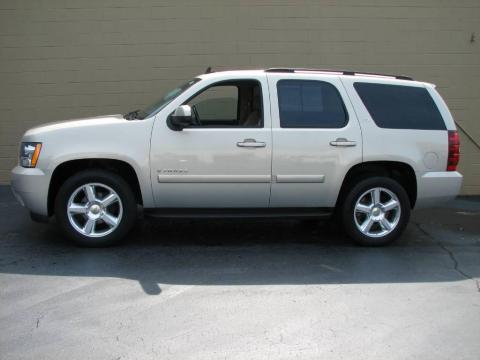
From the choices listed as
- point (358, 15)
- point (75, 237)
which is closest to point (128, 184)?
point (75, 237)

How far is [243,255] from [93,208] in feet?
5.41

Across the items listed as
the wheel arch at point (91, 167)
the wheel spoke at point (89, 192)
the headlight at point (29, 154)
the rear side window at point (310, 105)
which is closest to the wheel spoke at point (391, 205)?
the rear side window at point (310, 105)

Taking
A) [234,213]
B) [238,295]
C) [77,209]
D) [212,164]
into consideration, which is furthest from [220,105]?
[238,295]

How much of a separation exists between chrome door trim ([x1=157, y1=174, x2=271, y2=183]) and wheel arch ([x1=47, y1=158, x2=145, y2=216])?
33 centimetres

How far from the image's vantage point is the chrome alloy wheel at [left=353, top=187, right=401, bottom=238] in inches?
261

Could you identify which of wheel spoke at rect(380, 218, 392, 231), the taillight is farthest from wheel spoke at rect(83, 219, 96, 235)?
the taillight

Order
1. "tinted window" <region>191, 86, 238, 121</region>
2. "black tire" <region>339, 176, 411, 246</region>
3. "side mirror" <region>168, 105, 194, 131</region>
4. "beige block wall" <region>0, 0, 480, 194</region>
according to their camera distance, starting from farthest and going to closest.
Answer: "beige block wall" <region>0, 0, 480, 194</region> < "tinted window" <region>191, 86, 238, 121</region> < "black tire" <region>339, 176, 411, 246</region> < "side mirror" <region>168, 105, 194, 131</region>

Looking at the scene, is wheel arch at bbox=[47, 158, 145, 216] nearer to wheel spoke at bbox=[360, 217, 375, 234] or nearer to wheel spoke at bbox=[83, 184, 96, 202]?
wheel spoke at bbox=[83, 184, 96, 202]

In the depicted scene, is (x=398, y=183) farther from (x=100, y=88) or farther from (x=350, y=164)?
(x=100, y=88)

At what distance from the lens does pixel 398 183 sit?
22.1 feet

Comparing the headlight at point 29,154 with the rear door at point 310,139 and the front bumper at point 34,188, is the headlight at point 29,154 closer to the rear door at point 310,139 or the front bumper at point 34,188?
the front bumper at point 34,188

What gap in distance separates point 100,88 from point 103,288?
16.4ft

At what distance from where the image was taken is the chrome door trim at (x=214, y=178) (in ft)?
20.4

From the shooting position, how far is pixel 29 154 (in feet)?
20.3
